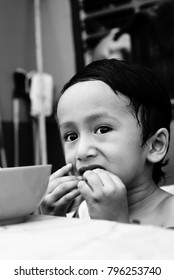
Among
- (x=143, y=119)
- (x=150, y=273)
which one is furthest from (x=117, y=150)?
(x=150, y=273)

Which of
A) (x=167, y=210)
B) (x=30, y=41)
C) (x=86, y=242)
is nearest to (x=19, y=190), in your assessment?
(x=86, y=242)

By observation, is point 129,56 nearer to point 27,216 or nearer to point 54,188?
point 54,188

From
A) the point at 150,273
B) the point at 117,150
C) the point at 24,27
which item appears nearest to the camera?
the point at 150,273

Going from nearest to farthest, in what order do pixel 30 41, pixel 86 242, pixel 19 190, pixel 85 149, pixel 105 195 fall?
pixel 86 242
pixel 19 190
pixel 105 195
pixel 85 149
pixel 30 41

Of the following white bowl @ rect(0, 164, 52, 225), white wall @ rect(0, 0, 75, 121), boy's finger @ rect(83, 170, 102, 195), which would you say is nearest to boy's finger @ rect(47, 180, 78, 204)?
boy's finger @ rect(83, 170, 102, 195)

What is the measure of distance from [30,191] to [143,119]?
561 millimetres

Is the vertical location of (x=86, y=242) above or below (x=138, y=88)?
below

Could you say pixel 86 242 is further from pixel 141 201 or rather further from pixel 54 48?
pixel 54 48

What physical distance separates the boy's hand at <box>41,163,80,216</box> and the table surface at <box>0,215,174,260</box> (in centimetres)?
49

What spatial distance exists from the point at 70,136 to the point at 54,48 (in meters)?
2.57

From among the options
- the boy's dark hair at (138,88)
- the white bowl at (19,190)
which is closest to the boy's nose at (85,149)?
the boy's dark hair at (138,88)

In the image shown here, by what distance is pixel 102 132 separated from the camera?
1026mm

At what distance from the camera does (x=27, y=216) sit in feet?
2.03

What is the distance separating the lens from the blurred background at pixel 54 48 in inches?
120
